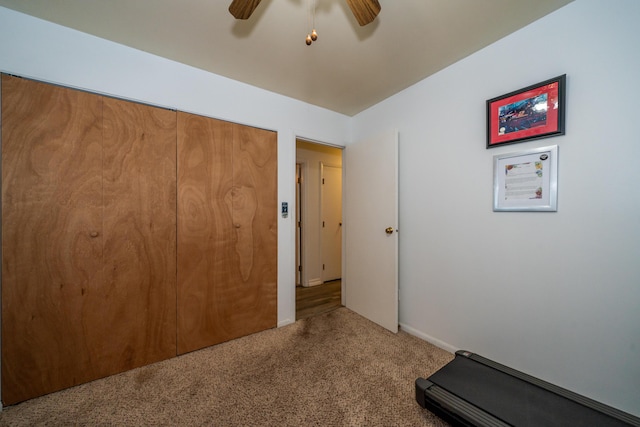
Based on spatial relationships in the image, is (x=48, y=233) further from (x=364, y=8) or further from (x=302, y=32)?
(x=364, y=8)

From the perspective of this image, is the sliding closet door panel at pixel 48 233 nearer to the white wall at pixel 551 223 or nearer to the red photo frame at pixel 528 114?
the white wall at pixel 551 223

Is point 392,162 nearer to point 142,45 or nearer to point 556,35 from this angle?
point 556,35

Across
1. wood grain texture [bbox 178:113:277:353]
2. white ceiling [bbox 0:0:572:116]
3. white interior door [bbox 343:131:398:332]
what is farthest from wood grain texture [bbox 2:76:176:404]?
white interior door [bbox 343:131:398:332]

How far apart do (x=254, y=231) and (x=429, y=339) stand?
6.30 ft

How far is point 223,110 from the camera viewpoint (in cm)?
211

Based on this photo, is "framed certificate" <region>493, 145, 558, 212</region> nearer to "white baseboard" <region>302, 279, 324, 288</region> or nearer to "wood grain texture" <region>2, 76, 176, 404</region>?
"wood grain texture" <region>2, 76, 176, 404</region>

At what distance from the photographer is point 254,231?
2279mm

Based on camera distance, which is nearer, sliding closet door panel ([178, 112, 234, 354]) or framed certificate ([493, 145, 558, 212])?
framed certificate ([493, 145, 558, 212])

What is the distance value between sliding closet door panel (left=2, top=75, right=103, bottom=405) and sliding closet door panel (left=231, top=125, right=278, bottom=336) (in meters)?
0.97

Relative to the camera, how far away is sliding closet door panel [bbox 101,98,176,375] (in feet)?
5.48

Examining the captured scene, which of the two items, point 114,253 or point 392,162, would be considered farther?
point 392,162

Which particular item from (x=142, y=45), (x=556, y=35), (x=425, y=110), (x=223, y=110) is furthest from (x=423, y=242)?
(x=142, y=45)

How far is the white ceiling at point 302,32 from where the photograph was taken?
140cm

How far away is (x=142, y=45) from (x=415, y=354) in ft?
10.6
